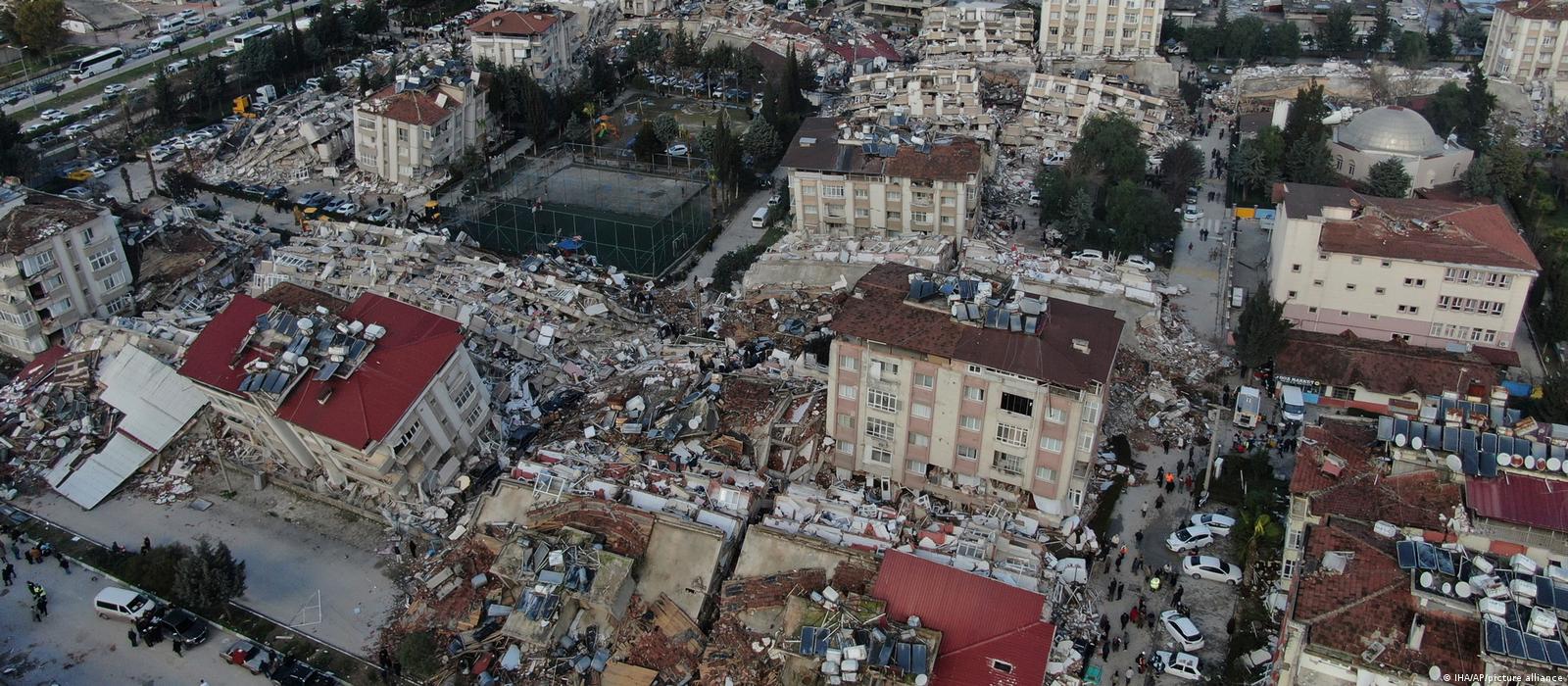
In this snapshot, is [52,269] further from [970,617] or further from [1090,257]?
[1090,257]

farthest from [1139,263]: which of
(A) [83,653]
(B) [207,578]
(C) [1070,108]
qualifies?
(A) [83,653]

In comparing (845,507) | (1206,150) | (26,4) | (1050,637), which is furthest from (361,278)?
(26,4)

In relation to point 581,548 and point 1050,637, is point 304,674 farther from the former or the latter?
point 1050,637

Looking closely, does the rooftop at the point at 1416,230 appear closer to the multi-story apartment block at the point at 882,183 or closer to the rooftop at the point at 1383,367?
the rooftop at the point at 1383,367

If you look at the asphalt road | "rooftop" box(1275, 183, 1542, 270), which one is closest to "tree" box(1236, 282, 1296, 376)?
"rooftop" box(1275, 183, 1542, 270)

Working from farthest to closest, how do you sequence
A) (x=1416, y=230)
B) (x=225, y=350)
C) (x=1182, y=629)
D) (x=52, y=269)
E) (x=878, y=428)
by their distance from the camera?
(x=52, y=269)
(x=1416, y=230)
(x=225, y=350)
(x=878, y=428)
(x=1182, y=629)
